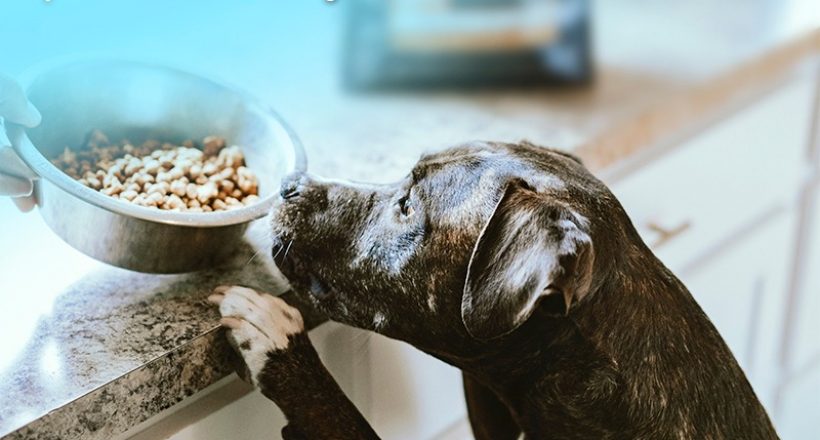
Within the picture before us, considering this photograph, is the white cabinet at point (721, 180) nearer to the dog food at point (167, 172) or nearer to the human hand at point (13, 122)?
the dog food at point (167, 172)

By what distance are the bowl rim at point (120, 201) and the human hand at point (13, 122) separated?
2cm

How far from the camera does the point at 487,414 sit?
1449mm

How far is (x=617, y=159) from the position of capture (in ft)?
5.81

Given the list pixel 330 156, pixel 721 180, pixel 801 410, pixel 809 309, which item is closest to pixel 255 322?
pixel 330 156

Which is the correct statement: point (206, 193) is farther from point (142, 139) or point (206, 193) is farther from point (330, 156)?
point (330, 156)

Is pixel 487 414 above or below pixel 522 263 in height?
below

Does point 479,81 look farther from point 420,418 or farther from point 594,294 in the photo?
point 594,294

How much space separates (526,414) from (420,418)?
31cm

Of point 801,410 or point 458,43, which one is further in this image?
point 801,410

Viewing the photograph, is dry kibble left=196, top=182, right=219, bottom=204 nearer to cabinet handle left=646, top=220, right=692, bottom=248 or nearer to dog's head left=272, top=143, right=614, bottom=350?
dog's head left=272, top=143, right=614, bottom=350

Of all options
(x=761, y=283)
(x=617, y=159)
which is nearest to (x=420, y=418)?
(x=617, y=159)

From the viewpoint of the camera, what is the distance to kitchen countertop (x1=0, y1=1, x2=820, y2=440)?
119 cm

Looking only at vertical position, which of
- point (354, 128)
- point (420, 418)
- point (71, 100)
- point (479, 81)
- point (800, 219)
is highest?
point (800, 219)

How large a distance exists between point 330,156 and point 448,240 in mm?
501
